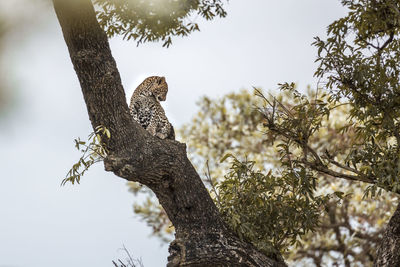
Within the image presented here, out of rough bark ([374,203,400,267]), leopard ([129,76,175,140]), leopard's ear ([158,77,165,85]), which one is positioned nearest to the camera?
rough bark ([374,203,400,267])

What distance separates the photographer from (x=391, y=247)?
5.44 metres

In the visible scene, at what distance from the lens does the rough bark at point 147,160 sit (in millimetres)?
4684

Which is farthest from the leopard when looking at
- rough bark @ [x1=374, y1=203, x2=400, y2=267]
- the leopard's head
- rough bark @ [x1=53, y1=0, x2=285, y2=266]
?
rough bark @ [x1=374, y1=203, x2=400, y2=267]

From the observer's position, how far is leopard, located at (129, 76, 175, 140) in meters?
5.83

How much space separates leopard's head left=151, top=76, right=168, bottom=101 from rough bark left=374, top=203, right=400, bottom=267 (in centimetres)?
289

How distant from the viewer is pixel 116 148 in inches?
188

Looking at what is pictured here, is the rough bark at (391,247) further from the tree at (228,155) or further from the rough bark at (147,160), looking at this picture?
the rough bark at (147,160)

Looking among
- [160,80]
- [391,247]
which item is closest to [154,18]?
[160,80]

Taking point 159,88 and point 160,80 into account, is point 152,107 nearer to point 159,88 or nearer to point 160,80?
point 159,88

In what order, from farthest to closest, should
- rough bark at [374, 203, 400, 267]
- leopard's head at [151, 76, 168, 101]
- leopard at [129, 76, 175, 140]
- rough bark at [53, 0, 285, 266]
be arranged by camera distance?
leopard's head at [151, 76, 168, 101] < leopard at [129, 76, 175, 140] < rough bark at [374, 203, 400, 267] < rough bark at [53, 0, 285, 266]

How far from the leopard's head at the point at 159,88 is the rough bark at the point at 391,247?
2.89 metres

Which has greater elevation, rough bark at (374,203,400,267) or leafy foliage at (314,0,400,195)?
leafy foliage at (314,0,400,195)

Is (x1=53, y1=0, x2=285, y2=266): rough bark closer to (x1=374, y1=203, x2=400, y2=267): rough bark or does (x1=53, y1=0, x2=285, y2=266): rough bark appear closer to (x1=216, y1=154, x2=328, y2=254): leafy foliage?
(x1=216, y1=154, x2=328, y2=254): leafy foliage

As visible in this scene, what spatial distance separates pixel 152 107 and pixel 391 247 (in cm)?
286
